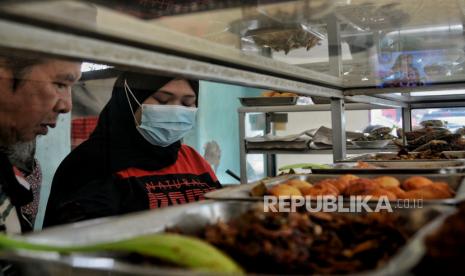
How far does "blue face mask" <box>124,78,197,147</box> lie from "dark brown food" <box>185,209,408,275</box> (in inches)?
61.3

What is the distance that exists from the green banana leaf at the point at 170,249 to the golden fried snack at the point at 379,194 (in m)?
0.61

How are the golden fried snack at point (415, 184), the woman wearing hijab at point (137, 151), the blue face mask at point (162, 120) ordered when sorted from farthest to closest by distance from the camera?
the blue face mask at point (162, 120), the woman wearing hijab at point (137, 151), the golden fried snack at point (415, 184)

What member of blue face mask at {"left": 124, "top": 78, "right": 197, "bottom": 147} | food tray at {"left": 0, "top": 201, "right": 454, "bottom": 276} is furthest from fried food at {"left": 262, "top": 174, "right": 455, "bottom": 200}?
blue face mask at {"left": 124, "top": 78, "right": 197, "bottom": 147}

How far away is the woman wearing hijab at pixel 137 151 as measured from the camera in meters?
2.27

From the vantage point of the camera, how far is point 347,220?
0.89 metres

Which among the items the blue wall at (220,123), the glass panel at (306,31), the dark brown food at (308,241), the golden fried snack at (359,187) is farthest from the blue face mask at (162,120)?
A: the blue wall at (220,123)

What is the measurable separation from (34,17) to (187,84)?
1.85 metres

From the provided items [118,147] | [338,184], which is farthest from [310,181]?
[118,147]

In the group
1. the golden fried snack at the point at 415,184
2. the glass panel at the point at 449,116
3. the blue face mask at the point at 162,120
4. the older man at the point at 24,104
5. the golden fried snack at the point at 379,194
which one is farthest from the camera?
the glass panel at the point at 449,116

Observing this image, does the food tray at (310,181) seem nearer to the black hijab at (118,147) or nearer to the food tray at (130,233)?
the food tray at (130,233)

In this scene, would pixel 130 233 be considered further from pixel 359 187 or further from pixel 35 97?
pixel 35 97

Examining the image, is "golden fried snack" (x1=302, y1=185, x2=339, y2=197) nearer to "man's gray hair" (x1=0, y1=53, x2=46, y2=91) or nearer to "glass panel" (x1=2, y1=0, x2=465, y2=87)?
"glass panel" (x1=2, y1=0, x2=465, y2=87)

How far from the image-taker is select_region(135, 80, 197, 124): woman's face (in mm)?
2418

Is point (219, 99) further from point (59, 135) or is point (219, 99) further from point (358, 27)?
point (358, 27)
